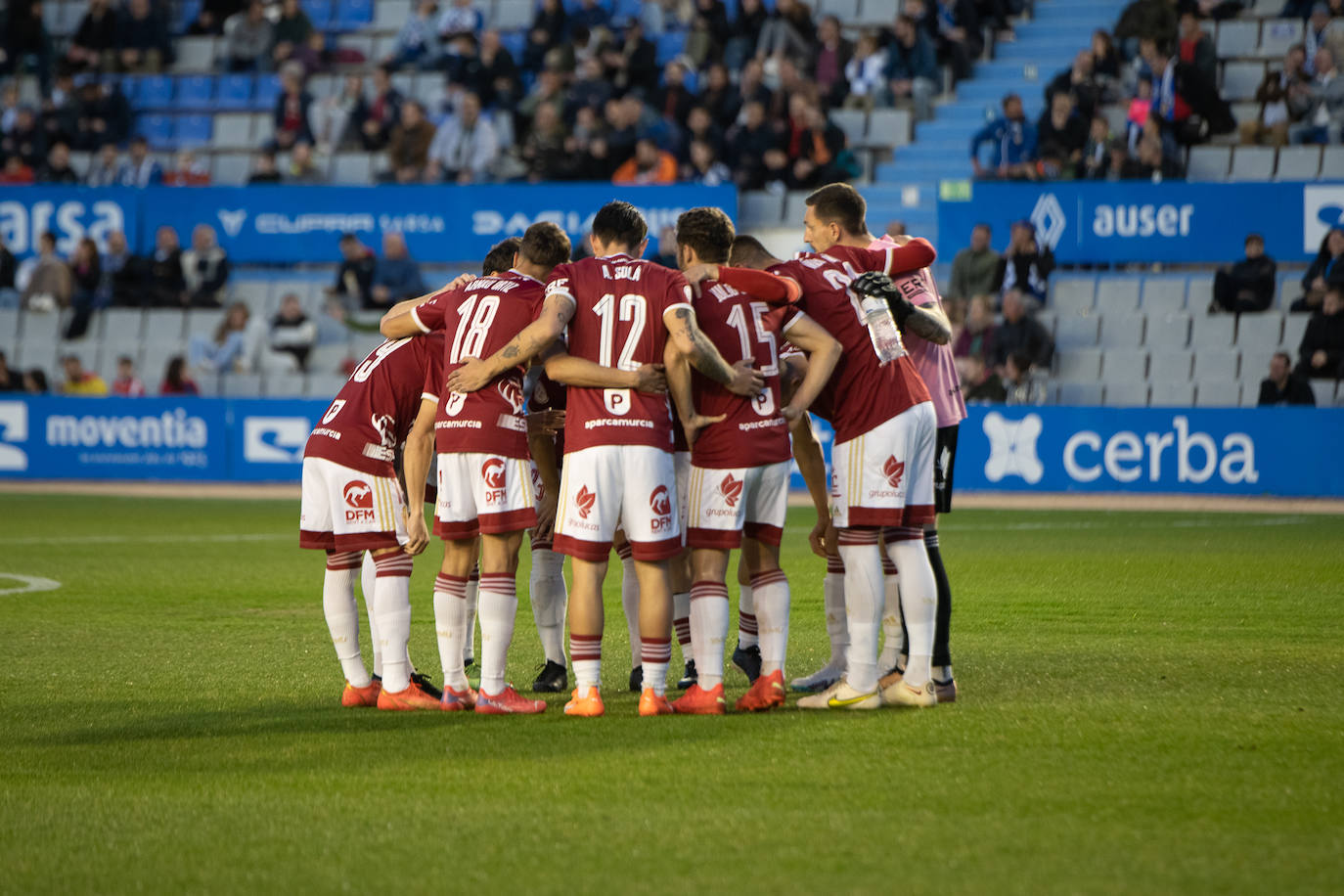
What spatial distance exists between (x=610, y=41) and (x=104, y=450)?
9464 mm

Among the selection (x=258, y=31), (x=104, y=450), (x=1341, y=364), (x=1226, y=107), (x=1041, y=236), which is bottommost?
(x=104, y=450)

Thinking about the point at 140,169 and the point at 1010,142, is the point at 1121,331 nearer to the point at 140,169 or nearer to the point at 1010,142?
the point at 1010,142

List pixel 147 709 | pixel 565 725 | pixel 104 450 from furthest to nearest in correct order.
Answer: pixel 104 450, pixel 147 709, pixel 565 725

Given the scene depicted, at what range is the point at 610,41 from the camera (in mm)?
24656

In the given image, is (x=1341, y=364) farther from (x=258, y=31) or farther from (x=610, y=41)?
(x=258, y=31)

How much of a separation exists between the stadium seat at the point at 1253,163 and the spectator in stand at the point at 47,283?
16.7m

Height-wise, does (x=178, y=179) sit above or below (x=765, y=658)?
above

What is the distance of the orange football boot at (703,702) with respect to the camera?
683cm

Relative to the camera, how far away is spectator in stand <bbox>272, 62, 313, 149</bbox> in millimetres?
25578

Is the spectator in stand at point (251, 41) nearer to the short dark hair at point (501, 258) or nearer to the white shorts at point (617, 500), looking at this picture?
the short dark hair at point (501, 258)

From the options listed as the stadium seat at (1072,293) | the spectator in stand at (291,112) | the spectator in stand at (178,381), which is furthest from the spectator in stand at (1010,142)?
the spectator in stand at (178,381)

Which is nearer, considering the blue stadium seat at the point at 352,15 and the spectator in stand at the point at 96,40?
the spectator in stand at the point at 96,40

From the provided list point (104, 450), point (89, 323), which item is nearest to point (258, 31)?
point (89, 323)

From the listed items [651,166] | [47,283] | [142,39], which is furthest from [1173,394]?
[142,39]
